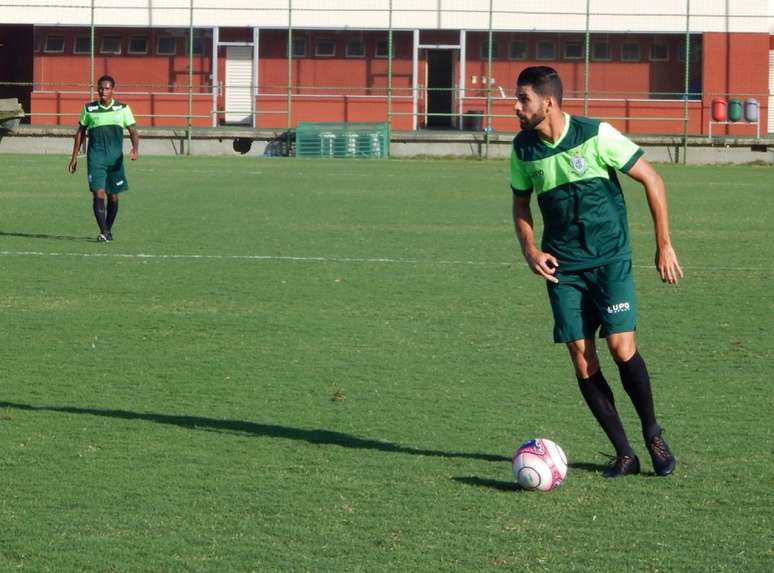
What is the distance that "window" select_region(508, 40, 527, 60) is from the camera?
1817 inches

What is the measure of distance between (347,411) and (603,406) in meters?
1.82

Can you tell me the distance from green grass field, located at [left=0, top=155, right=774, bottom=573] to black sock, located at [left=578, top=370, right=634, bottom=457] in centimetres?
23

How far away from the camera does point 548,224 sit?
706cm

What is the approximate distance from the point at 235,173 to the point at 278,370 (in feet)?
77.9

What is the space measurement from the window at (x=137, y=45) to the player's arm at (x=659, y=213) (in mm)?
41149

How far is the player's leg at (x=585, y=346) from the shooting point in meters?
6.99

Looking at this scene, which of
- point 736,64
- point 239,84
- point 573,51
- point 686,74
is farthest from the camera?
point 239,84

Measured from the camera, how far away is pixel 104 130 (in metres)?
18.0

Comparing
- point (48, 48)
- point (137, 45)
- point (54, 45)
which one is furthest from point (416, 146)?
point (48, 48)

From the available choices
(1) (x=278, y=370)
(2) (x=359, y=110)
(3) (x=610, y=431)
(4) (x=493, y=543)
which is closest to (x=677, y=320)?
(1) (x=278, y=370)

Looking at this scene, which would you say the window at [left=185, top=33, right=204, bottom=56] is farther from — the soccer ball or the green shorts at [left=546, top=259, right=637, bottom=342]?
the soccer ball

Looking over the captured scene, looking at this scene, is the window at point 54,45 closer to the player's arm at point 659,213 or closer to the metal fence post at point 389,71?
the metal fence post at point 389,71

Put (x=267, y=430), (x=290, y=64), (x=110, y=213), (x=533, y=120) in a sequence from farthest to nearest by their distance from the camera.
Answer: (x=290, y=64) < (x=110, y=213) < (x=267, y=430) < (x=533, y=120)

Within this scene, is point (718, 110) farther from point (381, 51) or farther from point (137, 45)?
point (137, 45)
